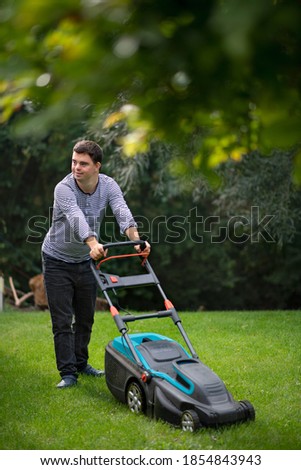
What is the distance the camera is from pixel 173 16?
1.83 metres

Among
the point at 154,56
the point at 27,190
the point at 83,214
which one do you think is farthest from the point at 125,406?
the point at 27,190

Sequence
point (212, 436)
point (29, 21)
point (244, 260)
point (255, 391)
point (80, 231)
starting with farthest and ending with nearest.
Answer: point (244, 260)
point (255, 391)
point (80, 231)
point (212, 436)
point (29, 21)

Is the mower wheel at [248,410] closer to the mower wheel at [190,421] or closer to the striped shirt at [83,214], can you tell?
the mower wheel at [190,421]

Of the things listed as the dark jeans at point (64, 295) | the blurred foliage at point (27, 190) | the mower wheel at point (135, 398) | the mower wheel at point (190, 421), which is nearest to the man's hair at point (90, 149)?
the dark jeans at point (64, 295)

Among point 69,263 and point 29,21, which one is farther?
point 69,263

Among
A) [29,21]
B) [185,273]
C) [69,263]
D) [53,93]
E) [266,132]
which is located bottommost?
[185,273]

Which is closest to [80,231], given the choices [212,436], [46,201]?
[212,436]

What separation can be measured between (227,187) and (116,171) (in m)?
1.75

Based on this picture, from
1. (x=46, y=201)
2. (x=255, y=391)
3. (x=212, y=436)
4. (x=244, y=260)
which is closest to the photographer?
(x=212, y=436)

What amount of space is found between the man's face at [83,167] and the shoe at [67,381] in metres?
1.44

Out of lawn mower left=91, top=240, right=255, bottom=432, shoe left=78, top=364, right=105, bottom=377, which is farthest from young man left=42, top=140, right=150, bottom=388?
lawn mower left=91, top=240, right=255, bottom=432

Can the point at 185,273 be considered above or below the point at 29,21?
below

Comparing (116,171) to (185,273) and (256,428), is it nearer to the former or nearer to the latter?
(185,273)

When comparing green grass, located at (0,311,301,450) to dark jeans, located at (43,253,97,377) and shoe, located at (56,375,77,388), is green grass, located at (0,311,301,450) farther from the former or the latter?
dark jeans, located at (43,253,97,377)
